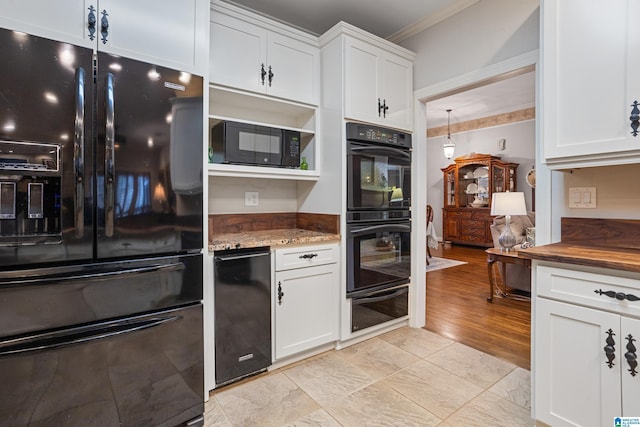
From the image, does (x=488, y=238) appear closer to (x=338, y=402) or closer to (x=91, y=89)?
(x=338, y=402)

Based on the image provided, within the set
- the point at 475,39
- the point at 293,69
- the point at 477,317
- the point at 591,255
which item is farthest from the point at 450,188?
the point at 591,255

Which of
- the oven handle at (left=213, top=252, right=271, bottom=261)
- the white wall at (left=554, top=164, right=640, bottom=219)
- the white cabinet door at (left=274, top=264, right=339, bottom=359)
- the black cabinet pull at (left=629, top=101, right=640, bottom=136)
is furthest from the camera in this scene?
the white cabinet door at (left=274, top=264, right=339, bottom=359)

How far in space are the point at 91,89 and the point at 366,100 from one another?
1835 mm

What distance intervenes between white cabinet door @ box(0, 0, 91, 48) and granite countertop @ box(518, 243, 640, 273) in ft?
7.47

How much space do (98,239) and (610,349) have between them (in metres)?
2.27

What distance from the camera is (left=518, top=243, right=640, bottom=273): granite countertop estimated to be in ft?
4.08

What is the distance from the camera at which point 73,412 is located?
4.49 ft

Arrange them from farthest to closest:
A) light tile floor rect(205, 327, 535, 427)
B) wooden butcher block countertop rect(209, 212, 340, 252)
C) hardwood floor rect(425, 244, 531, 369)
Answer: hardwood floor rect(425, 244, 531, 369) → wooden butcher block countertop rect(209, 212, 340, 252) → light tile floor rect(205, 327, 535, 427)

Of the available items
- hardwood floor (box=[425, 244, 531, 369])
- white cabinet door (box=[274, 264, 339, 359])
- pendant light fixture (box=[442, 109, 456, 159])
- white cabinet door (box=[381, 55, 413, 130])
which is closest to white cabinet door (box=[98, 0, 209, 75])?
white cabinet door (box=[274, 264, 339, 359])

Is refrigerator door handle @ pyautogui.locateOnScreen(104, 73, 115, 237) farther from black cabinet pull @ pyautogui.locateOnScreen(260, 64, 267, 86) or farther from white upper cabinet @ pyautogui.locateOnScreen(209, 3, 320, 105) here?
black cabinet pull @ pyautogui.locateOnScreen(260, 64, 267, 86)

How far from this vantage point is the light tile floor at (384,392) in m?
1.72

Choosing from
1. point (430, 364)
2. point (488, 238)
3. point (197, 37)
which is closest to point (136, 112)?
point (197, 37)

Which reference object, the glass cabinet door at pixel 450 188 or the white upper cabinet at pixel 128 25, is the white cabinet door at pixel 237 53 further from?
the glass cabinet door at pixel 450 188

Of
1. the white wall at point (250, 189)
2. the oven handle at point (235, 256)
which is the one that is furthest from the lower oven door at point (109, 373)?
the white wall at point (250, 189)
